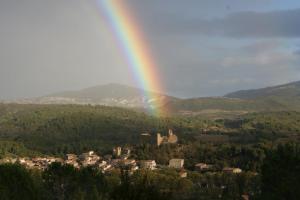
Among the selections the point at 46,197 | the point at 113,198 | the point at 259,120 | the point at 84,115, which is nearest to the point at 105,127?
the point at 84,115

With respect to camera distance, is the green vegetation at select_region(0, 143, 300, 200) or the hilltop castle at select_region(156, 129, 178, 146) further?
the hilltop castle at select_region(156, 129, 178, 146)

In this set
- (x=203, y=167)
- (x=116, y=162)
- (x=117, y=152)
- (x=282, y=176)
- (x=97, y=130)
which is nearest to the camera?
(x=282, y=176)

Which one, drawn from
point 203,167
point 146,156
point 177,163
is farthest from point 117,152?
point 203,167

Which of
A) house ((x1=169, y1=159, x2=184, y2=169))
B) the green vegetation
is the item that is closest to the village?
house ((x1=169, y1=159, x2=184, y2=169))

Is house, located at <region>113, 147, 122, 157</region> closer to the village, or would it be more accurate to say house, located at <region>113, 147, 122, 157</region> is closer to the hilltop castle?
the village

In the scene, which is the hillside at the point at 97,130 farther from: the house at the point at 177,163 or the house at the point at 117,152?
the house at the point at 177,163

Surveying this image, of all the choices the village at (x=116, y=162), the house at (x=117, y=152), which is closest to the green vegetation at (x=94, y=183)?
the village at (x=116, y=162)

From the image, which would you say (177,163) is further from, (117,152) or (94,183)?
(94,183)

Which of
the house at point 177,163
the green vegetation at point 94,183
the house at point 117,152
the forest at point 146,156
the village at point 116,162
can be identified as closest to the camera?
A: the green vegetation at point 94,183

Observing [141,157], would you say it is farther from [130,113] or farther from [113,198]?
[130,113]

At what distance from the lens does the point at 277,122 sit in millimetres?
129000

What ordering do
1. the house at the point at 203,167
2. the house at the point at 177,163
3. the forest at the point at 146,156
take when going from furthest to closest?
the house at the point at 177,163
the house at the point at 203,167
the forest at the point at 146,156

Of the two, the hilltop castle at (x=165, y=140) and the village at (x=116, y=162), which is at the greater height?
the hilltop castle at (x=165, y=140)

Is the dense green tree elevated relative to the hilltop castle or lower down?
lower down
